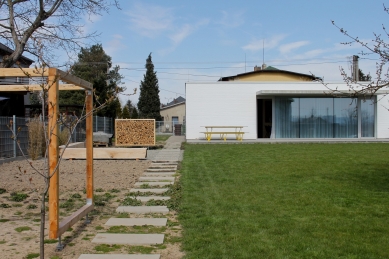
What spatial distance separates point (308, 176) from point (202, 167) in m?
3.33

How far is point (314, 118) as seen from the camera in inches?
1029

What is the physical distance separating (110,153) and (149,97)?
1830 inches

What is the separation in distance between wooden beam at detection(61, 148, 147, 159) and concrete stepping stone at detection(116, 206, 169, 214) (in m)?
7.46

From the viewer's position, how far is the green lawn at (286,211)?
4.62 metres

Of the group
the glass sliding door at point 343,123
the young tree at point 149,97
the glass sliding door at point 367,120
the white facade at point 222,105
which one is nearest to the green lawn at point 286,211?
the white facade at point 222,105

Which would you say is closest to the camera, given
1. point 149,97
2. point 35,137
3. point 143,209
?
point 143,209

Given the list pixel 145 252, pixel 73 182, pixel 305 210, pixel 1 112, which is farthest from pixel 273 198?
pixel 1 112

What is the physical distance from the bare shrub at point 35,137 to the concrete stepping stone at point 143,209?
26.5 ft

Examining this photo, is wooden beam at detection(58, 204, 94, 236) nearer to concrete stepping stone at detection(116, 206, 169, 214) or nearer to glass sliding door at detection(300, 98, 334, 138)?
concrete stepping stone at detection(116, 206, 169, 214)

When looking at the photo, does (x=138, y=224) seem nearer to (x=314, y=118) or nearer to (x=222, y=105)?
(x=222, y=105)

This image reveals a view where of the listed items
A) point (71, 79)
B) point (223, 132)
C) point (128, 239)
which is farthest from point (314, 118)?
point (71, 79)

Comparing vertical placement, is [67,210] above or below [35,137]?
below

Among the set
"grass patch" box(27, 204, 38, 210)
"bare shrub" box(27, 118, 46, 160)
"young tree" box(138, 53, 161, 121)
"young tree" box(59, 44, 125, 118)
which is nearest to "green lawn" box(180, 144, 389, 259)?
"grass patch" box(27, 204, 38, 210)

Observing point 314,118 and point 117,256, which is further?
point 314,118
